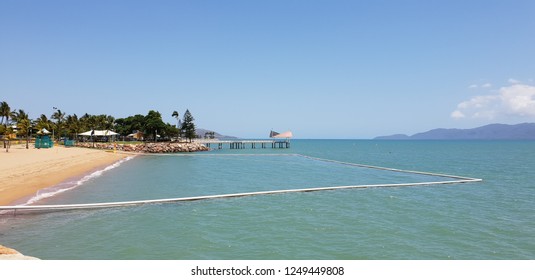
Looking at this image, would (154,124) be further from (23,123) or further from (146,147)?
(23,123)

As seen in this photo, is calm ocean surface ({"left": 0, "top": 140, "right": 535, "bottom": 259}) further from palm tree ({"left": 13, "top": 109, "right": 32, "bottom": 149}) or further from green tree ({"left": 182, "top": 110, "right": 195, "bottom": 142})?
green tree ({"left": 182, "top": 110, "right": 195, "bottom": 142})

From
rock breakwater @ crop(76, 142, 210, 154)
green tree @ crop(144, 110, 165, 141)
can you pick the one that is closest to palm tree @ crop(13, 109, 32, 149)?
rock breakwater @ crop(76, 142, 210, 154)

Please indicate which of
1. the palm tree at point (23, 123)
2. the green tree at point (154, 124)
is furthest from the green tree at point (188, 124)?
the palm tree at point (23, 123)

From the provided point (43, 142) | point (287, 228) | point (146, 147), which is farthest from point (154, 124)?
point (287, 228)

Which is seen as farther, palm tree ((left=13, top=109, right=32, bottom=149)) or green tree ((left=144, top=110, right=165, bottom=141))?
green tree ((left=144, top=110, right=165, bottom=141))

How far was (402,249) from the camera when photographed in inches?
416

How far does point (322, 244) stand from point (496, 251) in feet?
18.7

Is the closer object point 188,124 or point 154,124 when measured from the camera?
point 154,124

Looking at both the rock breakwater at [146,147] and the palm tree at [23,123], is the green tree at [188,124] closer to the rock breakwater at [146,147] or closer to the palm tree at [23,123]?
the rock breakwater at [146,147]

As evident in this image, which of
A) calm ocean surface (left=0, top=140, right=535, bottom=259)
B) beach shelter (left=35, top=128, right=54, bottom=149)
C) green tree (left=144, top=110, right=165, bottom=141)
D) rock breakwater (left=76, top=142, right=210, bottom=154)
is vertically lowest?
calm ocean surface (left=0, top=140, right=535, bottom=259)

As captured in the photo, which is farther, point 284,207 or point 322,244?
point 284,207

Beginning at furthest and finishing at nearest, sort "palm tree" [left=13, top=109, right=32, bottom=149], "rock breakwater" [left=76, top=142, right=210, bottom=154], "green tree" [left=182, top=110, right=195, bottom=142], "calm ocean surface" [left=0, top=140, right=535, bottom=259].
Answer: "green tree" [left=182, top=110, right=195, bottom=142] → "rock breakwater" [left=76, top=142, right=210, bottom=154] → "palm tree" [left=13, top=109, right=32, bottom=149] → "calm ocean surface" [left=0, top=140, right=535, bottom=259]
